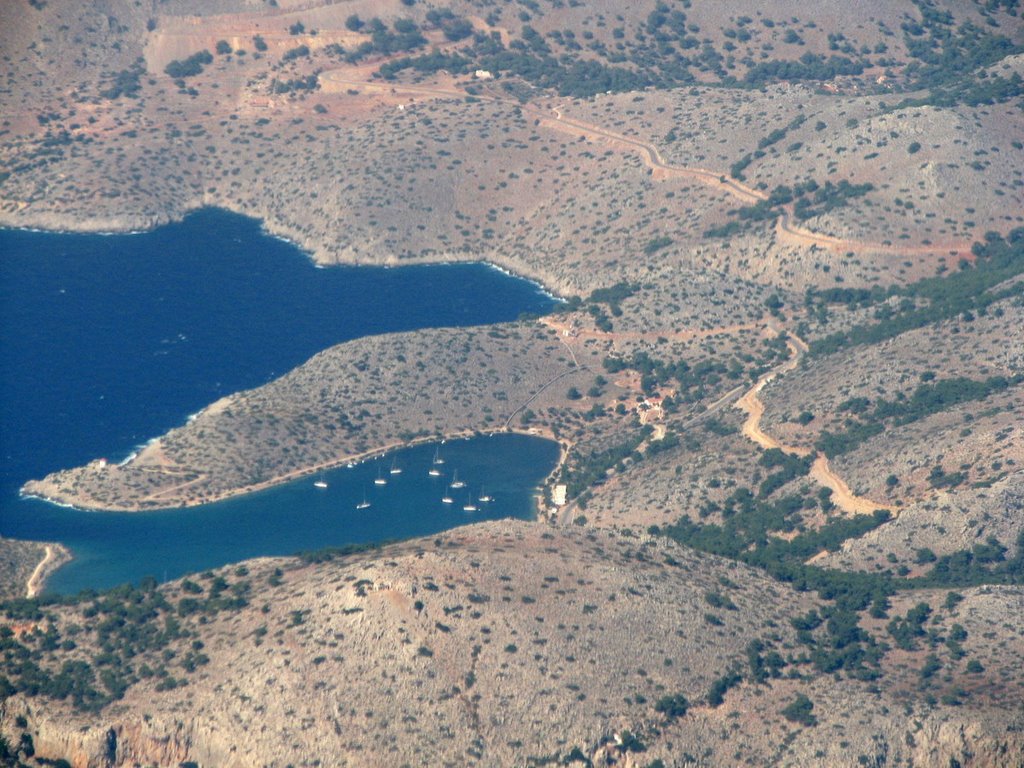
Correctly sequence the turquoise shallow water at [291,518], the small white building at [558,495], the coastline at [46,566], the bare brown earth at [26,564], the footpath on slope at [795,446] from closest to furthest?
the bare brown earth at [26,564] → the coastline at [46,566] → the footpath on slope at [795,446] → the turquoise shallow water at [291,518] → the small white building at [558,495]

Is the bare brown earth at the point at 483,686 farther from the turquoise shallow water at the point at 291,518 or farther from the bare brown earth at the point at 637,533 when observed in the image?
the turquoise shallow water at the point at 291,518

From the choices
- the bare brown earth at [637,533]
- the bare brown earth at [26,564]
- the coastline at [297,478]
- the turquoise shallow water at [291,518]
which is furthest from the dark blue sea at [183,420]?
the bare brown earth at [637,533]

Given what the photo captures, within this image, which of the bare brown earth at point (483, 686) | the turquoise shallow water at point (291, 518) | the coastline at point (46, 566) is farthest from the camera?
the turquoise shallow water at point (291, 518)

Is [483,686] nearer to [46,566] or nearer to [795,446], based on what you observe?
[46,566]

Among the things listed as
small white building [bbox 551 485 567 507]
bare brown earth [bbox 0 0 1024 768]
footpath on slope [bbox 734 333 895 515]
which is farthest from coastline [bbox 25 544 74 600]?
footpath on slope [bbox 734 333 895 515]

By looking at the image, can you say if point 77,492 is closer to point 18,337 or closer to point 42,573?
point 42,573

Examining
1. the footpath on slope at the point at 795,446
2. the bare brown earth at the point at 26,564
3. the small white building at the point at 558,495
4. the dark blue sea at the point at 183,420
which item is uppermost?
the footpath on slope at the point at 795,446
